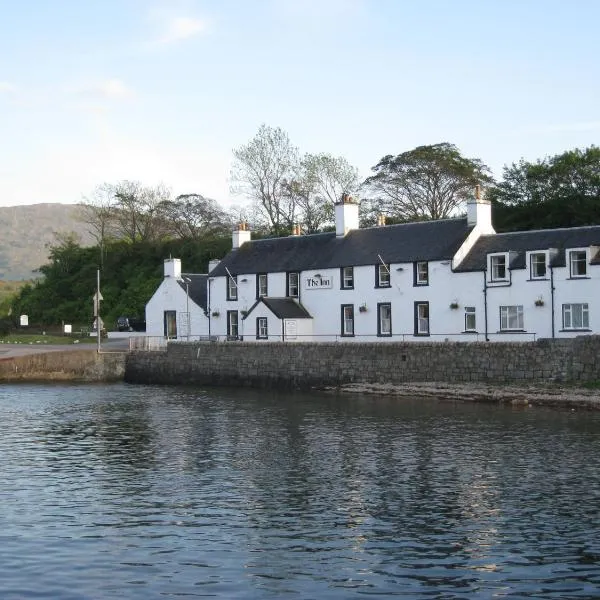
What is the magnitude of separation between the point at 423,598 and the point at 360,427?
2127 centimetres

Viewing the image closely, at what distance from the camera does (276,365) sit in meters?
56.5

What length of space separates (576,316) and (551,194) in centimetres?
3110

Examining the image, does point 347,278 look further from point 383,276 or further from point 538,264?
point 538,264

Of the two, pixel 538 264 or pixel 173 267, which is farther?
pixel 173 267

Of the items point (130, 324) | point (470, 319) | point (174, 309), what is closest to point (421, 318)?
point (470, 319)

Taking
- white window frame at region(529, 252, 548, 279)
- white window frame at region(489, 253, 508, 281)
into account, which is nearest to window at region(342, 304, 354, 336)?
white window frame at region(489, 253, 508, 281)

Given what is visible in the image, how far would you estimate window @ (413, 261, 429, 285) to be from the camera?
56.2 metres

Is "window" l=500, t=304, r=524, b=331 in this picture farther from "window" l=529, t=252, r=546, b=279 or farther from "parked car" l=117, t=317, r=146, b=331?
"parked car" l=117, t=317, r=146, b=331

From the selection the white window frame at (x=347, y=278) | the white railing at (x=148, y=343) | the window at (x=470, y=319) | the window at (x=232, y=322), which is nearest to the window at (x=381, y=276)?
the white window frame at (x=347, y=278)

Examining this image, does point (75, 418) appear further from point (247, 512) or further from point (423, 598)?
point (423, 598)

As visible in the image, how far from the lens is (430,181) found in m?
89.6

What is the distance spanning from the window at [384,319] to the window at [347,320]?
2.26 m

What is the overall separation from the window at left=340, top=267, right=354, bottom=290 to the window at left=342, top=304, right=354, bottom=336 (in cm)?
119

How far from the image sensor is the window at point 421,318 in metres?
56.2
